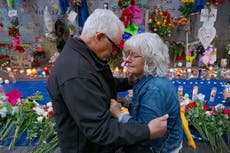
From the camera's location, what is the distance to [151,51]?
1701mm

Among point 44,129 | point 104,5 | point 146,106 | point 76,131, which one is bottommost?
point 44,129

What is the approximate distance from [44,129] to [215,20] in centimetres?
475

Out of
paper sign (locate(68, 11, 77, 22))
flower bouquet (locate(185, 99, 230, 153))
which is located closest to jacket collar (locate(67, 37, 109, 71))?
flower bouquet (locate(185, 99, 230, 153))

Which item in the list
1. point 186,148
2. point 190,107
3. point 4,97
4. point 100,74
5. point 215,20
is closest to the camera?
point 100,74

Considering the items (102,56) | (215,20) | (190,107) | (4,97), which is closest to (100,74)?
(102,56)

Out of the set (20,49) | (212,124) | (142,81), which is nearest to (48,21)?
(20,49)

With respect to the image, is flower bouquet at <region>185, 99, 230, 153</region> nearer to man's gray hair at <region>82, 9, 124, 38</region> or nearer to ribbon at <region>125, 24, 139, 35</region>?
man's gray hair at <region>82, 9, 124, 38</region>

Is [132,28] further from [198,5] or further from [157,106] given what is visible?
[157,106]

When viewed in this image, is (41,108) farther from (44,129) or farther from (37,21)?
(37,21)

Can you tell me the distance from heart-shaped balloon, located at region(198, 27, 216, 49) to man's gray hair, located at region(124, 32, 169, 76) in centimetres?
453

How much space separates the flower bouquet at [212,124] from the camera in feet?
9.23

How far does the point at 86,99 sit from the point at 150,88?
47 cm

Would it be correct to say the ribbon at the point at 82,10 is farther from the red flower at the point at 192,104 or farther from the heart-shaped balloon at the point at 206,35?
the red flower at the point at 192,104

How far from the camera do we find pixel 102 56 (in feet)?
5.24
